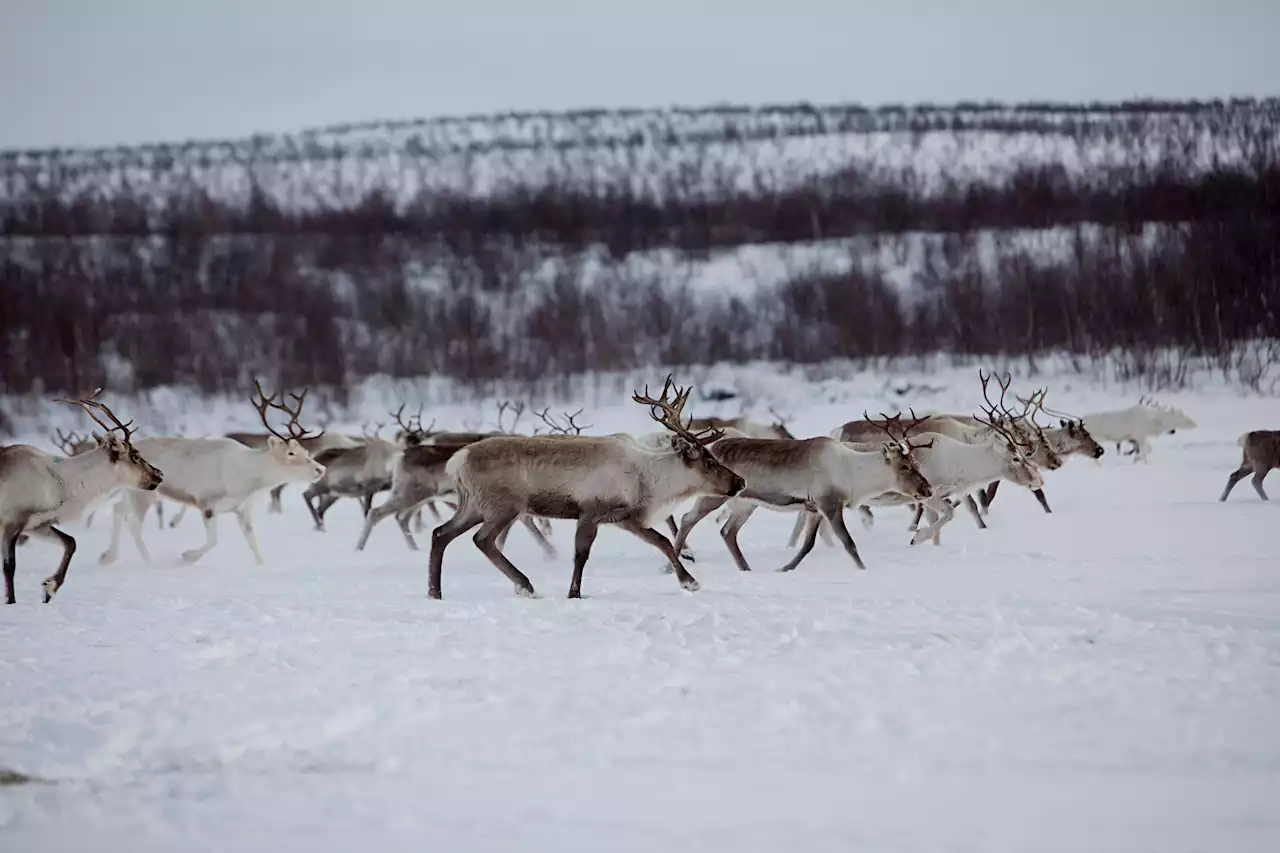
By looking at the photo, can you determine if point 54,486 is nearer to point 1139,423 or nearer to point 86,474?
point 86,474

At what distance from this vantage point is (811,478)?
8820mm

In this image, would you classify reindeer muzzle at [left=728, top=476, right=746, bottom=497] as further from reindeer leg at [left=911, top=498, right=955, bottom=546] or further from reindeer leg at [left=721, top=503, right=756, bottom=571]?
reindeer leg at [left=911, top=498, right=955, bottom=546]

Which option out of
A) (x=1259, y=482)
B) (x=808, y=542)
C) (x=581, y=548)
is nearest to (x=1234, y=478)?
(x=1259, y=482)

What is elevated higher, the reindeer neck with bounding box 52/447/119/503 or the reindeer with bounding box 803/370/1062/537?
the reindeer neck with bounding box 52/447/119/503

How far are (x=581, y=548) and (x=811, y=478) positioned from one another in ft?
8.20

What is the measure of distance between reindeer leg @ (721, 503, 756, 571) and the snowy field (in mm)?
979

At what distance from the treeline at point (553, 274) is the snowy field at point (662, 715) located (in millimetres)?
16221

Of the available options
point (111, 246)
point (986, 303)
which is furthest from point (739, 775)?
point (111, 246)

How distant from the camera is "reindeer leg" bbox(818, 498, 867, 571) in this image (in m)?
8.30

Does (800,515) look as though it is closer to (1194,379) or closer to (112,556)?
(112,556)

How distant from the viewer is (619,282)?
4388 cm

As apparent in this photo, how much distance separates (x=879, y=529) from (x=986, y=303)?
22301mm

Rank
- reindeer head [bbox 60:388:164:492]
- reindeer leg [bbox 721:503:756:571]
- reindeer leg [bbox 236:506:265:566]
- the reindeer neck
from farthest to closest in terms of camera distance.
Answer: reindeer leg [bbox 236:506:265:566] → reindeer leg [bbox 721:503:756:571] → reindeer head [bbox 60:388:164:492] → the reindeer neck

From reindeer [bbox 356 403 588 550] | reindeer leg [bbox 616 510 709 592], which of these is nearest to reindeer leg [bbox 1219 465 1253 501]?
reindeer [bbox 356 403 588 550]
